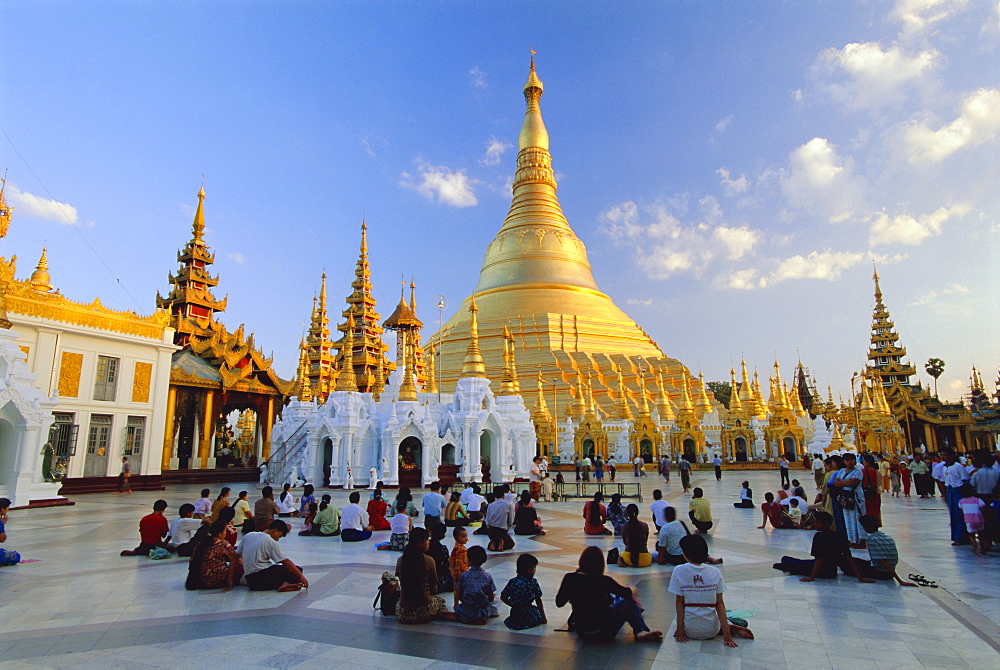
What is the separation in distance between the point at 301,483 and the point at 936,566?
21.3 m

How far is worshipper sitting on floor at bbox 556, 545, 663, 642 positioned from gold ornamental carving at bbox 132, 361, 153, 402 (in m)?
23.7

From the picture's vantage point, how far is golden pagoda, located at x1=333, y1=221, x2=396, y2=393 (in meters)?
44.7

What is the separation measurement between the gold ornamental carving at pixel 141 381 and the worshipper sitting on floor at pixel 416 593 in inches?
877

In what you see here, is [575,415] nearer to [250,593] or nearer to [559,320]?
[559,320]

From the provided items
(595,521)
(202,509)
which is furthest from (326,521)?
(595,521)

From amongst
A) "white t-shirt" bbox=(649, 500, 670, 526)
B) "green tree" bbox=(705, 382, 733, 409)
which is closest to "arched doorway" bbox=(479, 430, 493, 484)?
"white t-shirt" bbox=(649, 500, 670, 526)

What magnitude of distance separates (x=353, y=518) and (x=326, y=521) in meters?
0.78

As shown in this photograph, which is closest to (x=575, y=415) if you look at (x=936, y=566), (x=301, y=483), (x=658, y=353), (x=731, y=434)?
(x=731, y=434)

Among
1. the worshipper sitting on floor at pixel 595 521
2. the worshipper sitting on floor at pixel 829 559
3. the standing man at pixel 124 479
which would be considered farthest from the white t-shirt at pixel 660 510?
the standing man at pixel 124 479

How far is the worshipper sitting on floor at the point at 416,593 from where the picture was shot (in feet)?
19.2

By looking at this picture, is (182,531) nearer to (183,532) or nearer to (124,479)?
(183,532)

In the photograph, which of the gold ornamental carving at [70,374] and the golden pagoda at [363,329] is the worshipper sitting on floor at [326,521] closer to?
the gold ornamental carving at [70,374]

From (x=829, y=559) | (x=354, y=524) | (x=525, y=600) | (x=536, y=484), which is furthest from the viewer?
(x=536, y=484)

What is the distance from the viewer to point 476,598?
19.0ft
